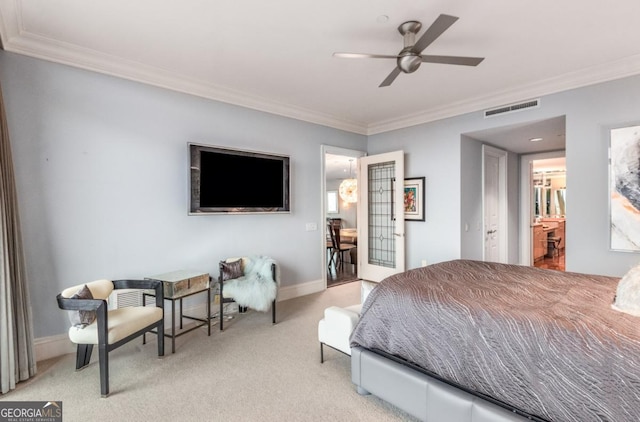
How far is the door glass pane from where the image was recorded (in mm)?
5294

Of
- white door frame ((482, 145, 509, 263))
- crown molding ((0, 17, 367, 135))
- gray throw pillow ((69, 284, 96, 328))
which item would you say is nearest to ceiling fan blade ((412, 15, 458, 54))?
crown molding ((0, 17, 367, 135))

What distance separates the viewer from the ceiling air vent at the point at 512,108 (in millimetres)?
3826

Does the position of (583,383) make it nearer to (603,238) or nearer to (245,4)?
(603,238)

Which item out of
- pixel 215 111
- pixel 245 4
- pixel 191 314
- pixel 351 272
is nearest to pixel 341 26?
pixel 245 4

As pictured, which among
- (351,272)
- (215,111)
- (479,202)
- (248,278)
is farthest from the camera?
(351,272)

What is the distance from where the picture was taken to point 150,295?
10.2 feet

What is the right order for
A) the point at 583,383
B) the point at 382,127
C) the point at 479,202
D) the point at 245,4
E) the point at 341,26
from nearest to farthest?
the point at 583,383, the point at 245,4, the point at 341,26, the point at 479,202, the point at 382,127

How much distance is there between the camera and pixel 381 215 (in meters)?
5.46

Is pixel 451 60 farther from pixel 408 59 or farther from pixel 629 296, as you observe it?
pixel 629 296

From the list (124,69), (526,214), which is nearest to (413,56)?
(124,69)

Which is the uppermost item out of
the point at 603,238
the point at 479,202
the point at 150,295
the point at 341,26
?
the point at 341,26

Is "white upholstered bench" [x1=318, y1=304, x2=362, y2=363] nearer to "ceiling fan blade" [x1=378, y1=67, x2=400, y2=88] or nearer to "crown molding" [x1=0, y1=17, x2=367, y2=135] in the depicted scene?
"ceiling fan blade" [x1=378, y1=67, x2=400, y2=88]

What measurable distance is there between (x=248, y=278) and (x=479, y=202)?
378 cm
